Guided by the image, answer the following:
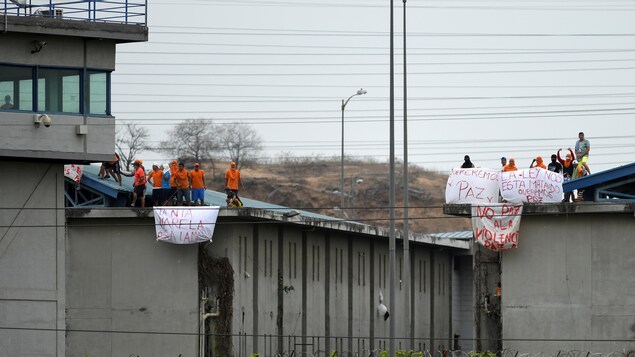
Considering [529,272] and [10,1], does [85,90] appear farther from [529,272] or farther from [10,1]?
[529,272]

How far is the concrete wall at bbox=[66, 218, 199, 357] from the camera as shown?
47.9m

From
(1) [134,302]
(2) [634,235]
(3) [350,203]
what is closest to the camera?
(2) [634,235]

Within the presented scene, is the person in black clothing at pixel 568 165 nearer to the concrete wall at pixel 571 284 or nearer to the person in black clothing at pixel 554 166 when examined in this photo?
the person in black clothing at pixel 554 166

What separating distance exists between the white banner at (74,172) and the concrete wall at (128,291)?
224 cm

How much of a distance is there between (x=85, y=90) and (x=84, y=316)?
21.9 ft

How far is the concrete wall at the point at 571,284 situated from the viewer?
45031 millimetres

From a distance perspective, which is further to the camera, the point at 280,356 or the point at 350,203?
the point at 350,203

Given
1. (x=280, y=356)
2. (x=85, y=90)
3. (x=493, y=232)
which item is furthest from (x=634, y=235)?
(x=85, y=90)

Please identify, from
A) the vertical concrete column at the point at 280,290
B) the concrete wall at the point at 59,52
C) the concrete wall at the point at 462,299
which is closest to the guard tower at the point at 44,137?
the concrete wall at the point at 59,52

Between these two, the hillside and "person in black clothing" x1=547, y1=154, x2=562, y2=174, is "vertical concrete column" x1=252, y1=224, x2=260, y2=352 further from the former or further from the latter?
the hillside

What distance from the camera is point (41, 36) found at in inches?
1809

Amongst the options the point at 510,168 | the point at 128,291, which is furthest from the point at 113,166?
the point at 510,168

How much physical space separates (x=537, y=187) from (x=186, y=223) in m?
9.99

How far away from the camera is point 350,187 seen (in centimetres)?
12531
